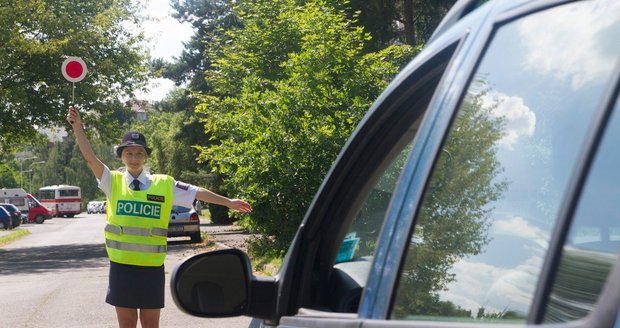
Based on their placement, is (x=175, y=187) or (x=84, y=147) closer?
(x=175, y=187)

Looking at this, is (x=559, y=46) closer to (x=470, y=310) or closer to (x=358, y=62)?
(x=470, y=310)

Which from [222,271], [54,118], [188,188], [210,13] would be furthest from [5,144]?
[222,271]

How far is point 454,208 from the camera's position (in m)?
2.02

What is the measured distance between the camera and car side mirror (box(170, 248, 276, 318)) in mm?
2900

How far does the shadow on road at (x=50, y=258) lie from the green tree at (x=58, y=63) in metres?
4.21

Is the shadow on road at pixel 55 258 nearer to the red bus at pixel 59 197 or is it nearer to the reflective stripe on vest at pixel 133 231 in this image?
the reflective stripe on vest at pixel 133 231

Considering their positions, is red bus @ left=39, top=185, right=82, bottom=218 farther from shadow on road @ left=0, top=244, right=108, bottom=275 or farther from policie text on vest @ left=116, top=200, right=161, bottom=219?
policie text on vest @ left=116, top=200, right=161, bottom=219

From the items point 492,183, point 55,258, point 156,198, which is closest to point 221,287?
point 492,183

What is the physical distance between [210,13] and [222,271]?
167 ft

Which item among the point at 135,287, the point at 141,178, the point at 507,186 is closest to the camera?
the point at 507,186

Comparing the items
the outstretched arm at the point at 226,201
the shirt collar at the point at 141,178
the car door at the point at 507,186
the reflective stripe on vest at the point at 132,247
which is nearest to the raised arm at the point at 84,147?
the shirt collar at the point at 141,178

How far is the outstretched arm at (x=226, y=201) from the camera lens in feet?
20.1

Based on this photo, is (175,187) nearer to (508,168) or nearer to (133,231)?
(133,231)

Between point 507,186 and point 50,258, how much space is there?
99.0ft
